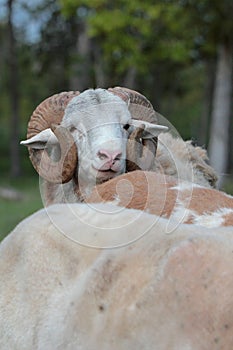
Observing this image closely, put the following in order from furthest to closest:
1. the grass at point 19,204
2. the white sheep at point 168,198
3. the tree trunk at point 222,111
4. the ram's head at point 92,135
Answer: the tree trunk at point 222,111, the grass at point 19,204, the ram's head at point 92,135, the white sheep at point 168,198

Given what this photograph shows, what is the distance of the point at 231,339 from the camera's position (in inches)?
119

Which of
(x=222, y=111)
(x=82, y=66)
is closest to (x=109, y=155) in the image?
(x=222, y=111)

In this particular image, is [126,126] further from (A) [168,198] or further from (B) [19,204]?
(B) [19,204]

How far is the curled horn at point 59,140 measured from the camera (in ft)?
22.3

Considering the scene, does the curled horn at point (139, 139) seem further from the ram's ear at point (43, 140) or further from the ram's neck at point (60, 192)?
the ram's ear at point (43, 140)

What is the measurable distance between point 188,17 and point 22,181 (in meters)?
11.7

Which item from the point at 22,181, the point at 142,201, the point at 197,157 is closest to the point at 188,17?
the point at 22,181

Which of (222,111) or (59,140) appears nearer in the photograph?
(59,140)

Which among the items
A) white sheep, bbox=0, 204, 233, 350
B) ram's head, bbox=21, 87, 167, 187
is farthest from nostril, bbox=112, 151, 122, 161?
white sheep, bbox=0, 204, 233, 350

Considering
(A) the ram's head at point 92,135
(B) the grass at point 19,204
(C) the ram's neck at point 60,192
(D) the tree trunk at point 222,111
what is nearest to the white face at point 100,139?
(A) the ram's head at point 92,135

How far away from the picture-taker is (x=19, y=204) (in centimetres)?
2327

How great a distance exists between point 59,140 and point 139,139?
0.70m

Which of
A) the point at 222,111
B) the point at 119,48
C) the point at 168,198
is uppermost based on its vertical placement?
the point at 168,198

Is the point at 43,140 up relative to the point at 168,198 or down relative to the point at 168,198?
down
